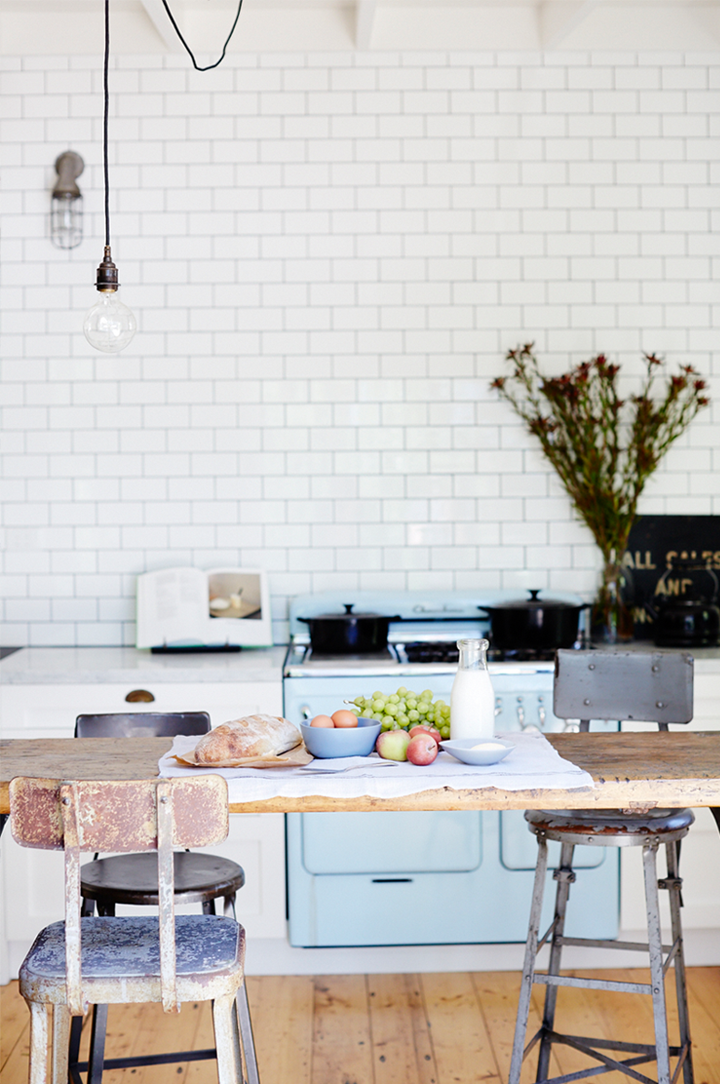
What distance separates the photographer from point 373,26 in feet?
13.3

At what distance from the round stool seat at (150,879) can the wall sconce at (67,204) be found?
104 inches

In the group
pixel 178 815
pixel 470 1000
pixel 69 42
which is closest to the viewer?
pixel 178 815

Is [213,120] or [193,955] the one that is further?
[213,120]

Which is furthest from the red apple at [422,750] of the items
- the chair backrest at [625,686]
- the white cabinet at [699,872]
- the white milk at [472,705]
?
the white cabinet at [699,872]

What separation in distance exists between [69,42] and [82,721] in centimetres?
289

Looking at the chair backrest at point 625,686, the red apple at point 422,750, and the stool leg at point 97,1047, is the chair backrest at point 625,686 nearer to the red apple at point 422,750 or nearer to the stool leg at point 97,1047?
the red apple at point 422,750

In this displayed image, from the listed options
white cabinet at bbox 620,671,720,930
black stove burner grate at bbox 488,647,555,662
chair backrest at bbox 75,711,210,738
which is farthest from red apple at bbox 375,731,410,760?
white cabinet at bbox 620,671,720,930

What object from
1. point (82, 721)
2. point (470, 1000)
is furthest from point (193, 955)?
point (470, 1000)

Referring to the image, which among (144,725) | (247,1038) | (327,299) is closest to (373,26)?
(327,299)

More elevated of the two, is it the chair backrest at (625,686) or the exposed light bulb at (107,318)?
the exposed light bulb at (107,318)

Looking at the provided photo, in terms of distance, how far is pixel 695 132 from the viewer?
4207 millimetres

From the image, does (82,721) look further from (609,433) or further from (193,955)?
(609,433)

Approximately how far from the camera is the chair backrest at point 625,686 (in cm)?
281

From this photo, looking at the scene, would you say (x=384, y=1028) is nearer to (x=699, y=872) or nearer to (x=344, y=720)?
(x=699, y=872)
